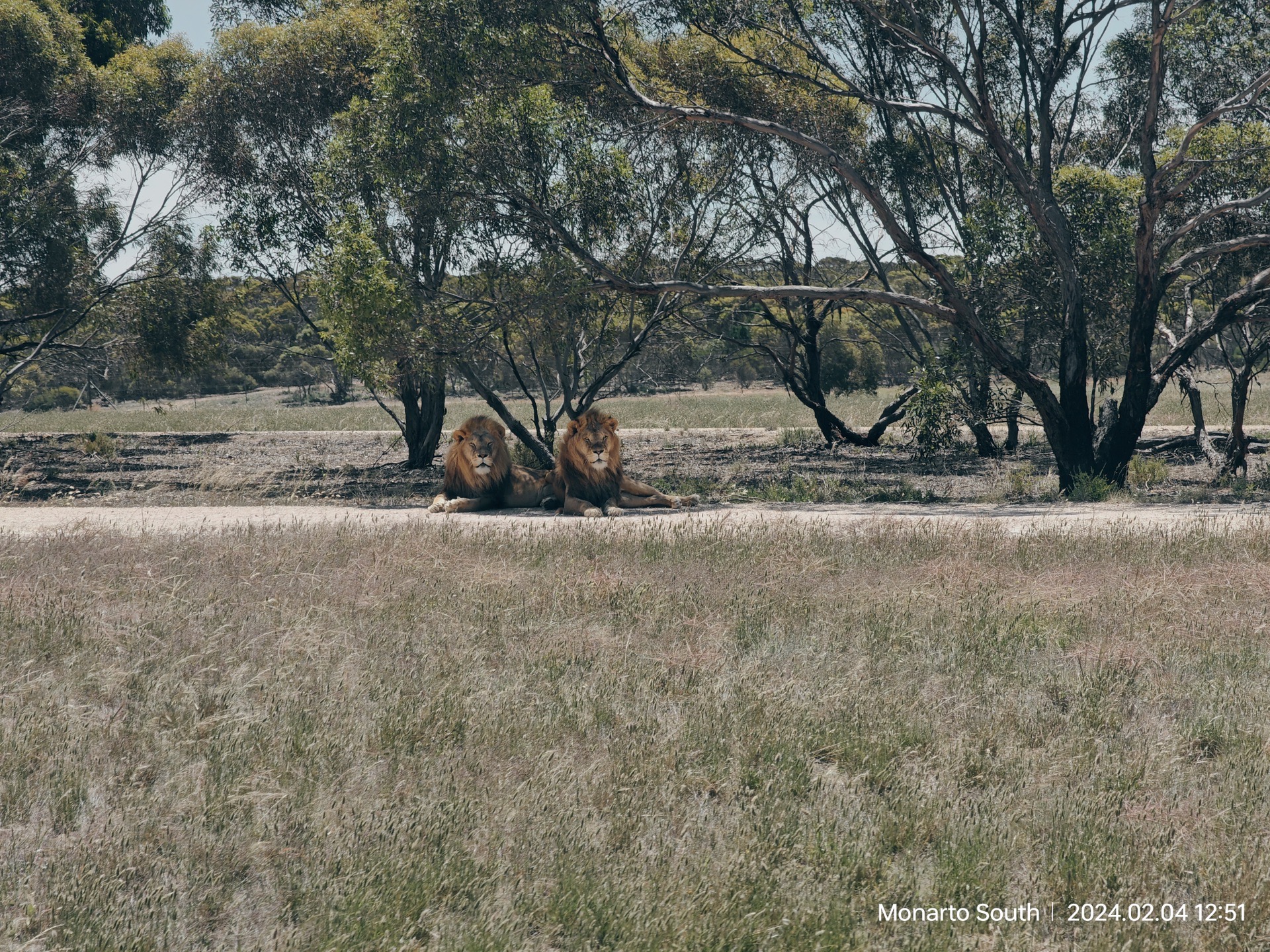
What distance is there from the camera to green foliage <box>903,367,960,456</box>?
17531 mm

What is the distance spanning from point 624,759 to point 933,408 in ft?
45.4

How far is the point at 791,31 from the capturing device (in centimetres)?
1705

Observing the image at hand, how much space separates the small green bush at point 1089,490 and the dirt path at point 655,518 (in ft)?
2.84

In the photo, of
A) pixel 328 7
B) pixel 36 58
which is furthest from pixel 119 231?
pixel 328 7

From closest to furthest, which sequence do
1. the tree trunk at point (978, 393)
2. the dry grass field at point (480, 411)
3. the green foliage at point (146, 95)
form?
the tree trunk at point (978, 393), the green foliage at point (146, 95), the dry grass field at point (480, 411)

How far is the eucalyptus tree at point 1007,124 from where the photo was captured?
15.8m

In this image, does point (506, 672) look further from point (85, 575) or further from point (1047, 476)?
point (1047, 476)

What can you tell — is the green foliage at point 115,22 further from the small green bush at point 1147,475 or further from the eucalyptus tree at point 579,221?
the small green bush at point 1147,475

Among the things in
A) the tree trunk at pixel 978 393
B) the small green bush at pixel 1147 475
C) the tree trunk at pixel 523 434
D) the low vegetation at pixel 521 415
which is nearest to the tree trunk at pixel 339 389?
the low vegetation at pixel 521 415

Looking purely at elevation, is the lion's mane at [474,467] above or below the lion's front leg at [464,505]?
above

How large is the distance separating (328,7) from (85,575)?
16.1m

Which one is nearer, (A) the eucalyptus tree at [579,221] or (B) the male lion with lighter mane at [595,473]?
(B) the male lion with lighter mane at [595,473]

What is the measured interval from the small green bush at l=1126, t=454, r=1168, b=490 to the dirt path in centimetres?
350

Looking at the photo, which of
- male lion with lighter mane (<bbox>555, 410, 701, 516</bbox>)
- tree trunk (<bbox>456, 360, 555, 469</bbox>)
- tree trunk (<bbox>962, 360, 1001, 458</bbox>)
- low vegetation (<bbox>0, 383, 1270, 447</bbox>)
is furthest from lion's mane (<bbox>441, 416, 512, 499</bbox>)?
low vegetation (<bbox>0, 383, 1270, 447</bbox>)
